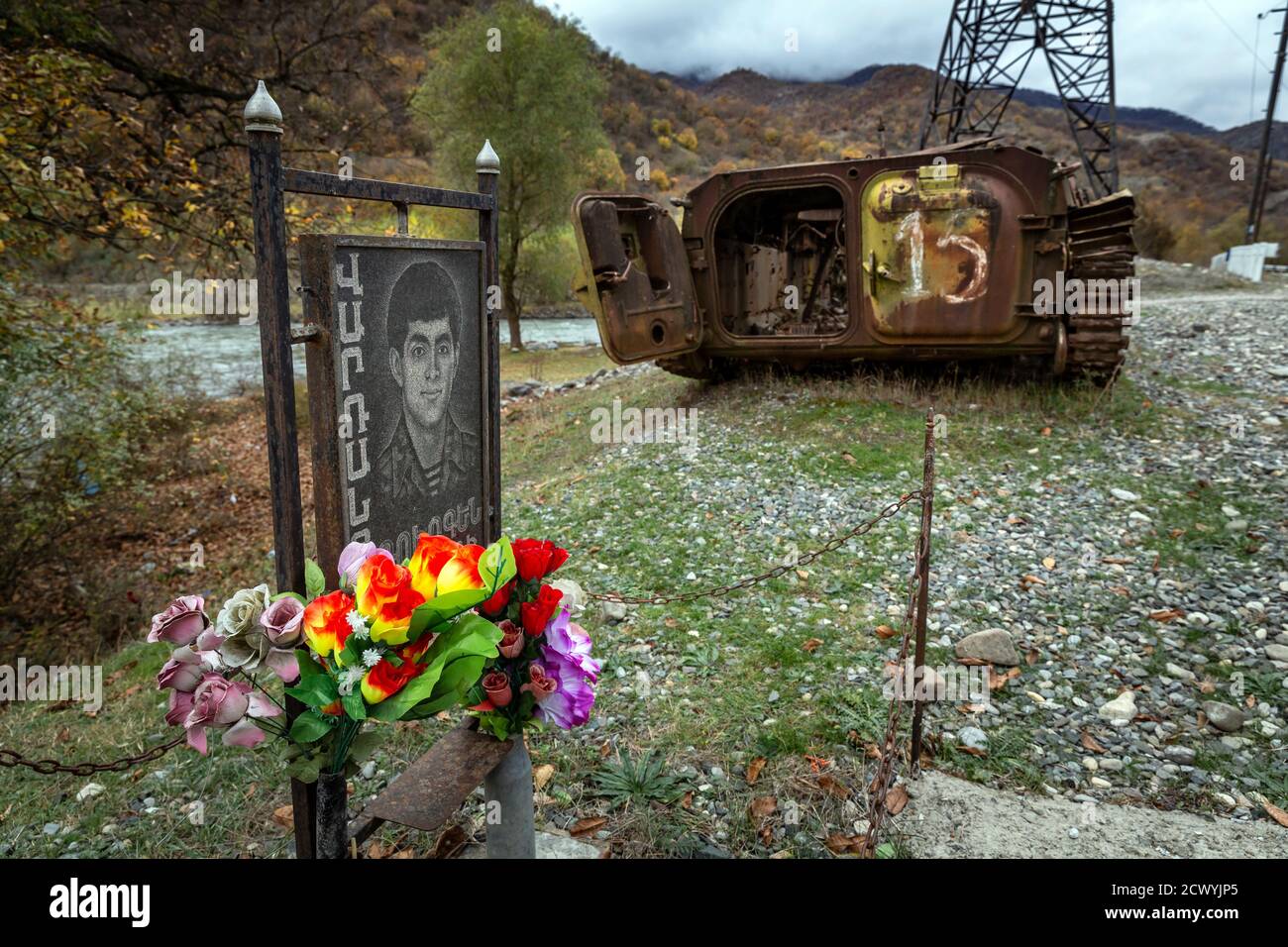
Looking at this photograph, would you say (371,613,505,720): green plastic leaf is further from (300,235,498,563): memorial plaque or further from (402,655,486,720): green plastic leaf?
(300,235,498,563): memorial plaque

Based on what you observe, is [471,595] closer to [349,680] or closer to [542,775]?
[349,680]

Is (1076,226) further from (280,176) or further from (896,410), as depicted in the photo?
(280,176)

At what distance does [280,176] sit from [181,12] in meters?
8.32

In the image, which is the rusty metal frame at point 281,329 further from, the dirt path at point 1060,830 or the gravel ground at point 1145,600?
the gravel ground at point 1145,600

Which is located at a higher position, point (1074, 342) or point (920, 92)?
point (920, 92)

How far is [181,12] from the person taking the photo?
27.9 ft

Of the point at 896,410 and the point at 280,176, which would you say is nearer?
the point at 280,176

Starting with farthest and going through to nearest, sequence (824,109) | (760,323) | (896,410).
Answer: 1. (824,109)
2. (760,323)
3. (896,410)

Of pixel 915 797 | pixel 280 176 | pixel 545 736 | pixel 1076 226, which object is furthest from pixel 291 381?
pixel 1076 226

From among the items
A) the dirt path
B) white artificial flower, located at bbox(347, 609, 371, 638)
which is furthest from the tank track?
white artificial flower, located at bbox(347, 609, 371, 638)

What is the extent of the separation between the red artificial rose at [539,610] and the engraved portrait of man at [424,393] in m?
0.78

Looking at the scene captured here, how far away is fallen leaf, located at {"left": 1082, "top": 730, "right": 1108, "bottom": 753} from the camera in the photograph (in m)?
3.66

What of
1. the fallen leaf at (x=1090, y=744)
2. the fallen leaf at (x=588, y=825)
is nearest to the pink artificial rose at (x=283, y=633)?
the fallen leaf at (x=588, y=825)

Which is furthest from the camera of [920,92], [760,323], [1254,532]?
[920,92]
